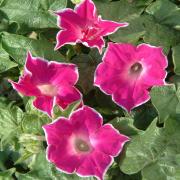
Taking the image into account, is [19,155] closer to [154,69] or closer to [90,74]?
[90,74]

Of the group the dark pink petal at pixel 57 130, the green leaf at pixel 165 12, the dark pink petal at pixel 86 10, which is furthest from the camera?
the green leaf at pixel 165 12

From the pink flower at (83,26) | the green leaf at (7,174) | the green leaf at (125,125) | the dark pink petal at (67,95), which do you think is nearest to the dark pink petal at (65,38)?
the pink flower at (83,26)

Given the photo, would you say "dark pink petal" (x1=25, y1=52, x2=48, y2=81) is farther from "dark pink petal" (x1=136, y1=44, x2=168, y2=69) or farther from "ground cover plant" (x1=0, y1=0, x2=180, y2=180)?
"dark pink petal" (x1=136, y1=44, x2=168, y2=69)

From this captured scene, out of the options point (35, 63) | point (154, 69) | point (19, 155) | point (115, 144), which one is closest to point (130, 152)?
point (115, 144)

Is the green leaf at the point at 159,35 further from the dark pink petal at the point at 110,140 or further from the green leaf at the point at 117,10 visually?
the dark pink petal at the point at 110,140

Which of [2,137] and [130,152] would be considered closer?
[130,152]

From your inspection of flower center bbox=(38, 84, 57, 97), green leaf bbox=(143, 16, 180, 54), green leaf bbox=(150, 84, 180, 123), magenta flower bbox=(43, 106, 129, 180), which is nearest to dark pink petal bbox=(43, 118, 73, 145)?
magenta flower bbox=(43, 106, 129, 180)

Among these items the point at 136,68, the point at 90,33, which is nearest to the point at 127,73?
the point at 136,68
